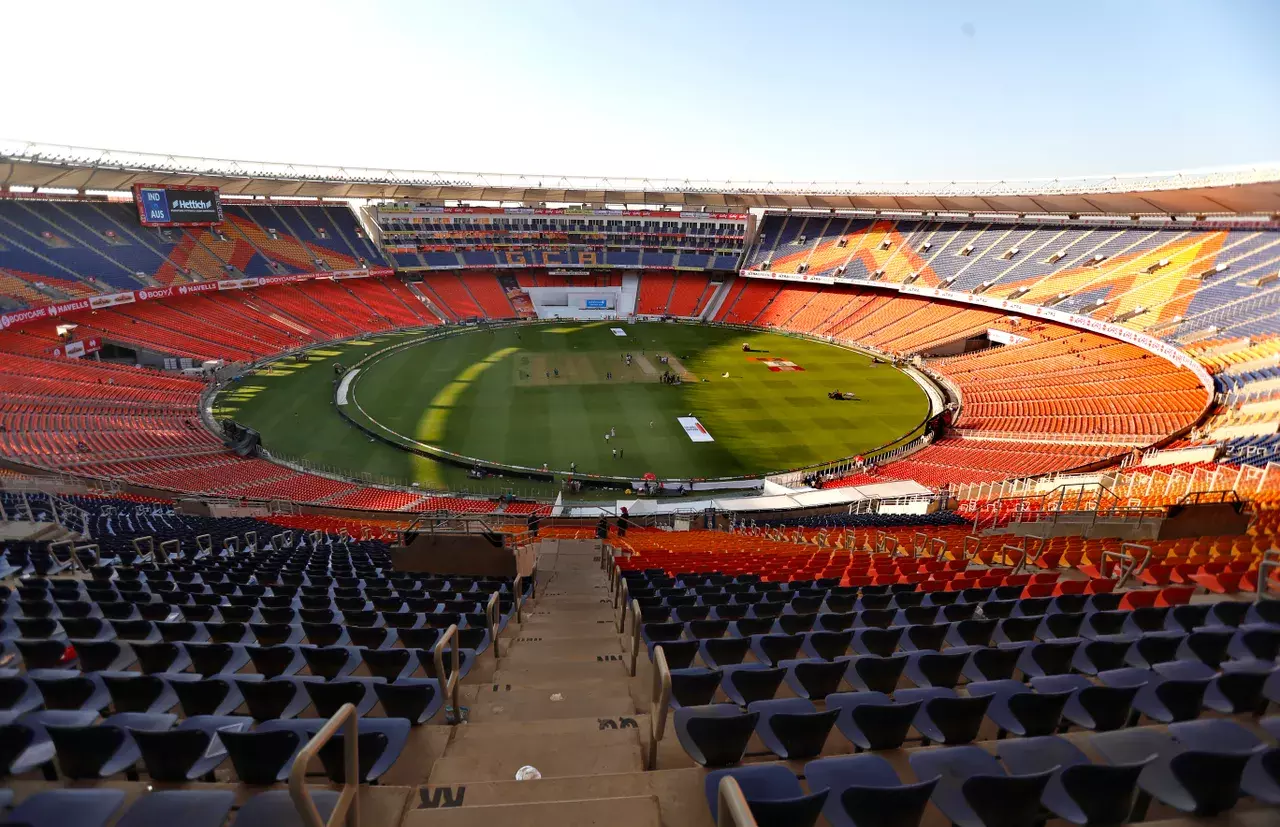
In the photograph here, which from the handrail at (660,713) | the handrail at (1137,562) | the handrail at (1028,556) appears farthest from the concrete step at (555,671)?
the handrail at (1028,556)

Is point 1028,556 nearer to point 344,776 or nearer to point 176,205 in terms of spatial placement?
point 344,776

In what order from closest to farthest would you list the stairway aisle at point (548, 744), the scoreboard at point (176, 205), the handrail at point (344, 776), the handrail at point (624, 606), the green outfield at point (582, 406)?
1. the handrail at point (344, 776)
2. the stairway aisle at point (548, 744)
3. the handrail at point (624, 606)
4. the green outfield at point (582, 406)
5. the scoreboard at point (176, 205)

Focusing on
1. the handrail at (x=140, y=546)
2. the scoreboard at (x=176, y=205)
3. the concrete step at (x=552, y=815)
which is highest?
the scoreboard at (x=176, y=205)

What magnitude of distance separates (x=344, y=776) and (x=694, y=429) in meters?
35.2

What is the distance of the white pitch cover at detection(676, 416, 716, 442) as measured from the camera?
3741 cm

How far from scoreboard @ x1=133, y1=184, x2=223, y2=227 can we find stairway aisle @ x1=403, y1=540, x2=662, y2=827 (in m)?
63.3

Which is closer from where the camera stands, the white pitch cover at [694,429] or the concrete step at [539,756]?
the concrete step at [539,756]

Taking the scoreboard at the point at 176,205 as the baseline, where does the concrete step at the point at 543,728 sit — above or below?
below

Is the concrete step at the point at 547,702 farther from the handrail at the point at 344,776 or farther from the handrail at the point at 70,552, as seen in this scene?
the handrail at the point at 70,552

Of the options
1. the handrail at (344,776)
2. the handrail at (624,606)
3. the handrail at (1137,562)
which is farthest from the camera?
the handrail at (1137,562)

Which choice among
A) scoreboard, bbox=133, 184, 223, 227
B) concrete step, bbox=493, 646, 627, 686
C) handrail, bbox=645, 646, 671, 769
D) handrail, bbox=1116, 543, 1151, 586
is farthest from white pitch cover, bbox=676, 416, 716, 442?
scoreboard, bbox=133, 184, 223, 227

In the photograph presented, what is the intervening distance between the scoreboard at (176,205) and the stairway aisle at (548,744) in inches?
2492

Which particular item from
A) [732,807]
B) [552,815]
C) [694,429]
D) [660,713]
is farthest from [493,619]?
[694,429]

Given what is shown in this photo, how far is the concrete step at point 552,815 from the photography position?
362 cm
